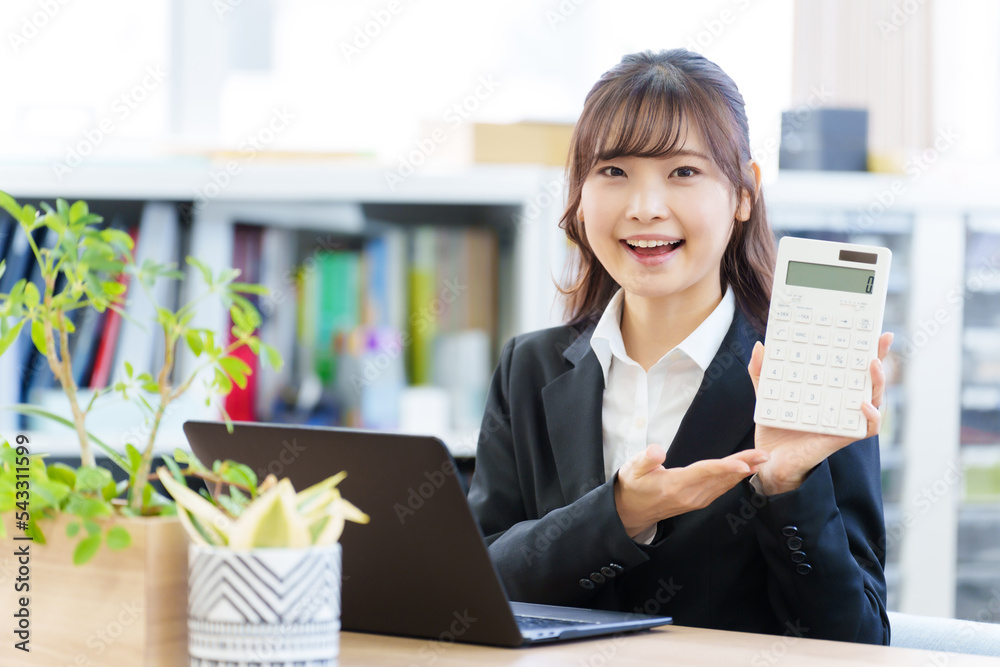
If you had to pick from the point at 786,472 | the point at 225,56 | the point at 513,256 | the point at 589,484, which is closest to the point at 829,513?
the point at 786,472

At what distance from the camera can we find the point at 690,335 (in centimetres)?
135

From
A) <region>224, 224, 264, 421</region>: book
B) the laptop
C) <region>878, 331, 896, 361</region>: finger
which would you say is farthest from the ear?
<region>224, 224, 264, 421</region>: book

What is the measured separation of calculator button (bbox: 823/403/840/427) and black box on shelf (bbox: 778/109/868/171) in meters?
1.72

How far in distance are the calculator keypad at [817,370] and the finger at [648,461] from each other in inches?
4.8

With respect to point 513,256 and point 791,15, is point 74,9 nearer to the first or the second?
point 513,256

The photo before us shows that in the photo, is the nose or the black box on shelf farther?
the black box on shelf

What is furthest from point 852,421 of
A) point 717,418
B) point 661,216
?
point 661,216

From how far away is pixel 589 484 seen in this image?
1318 millimetres

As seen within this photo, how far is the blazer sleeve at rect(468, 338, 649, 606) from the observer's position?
→ 3.54ft

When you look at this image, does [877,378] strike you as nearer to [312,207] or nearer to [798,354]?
[798,354]

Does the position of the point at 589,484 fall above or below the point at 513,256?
below

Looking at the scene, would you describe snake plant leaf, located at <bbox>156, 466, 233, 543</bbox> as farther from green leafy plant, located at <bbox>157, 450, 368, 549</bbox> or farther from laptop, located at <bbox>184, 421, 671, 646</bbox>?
laptop, located at <bbox>184, 421, 671, 646</bbox>

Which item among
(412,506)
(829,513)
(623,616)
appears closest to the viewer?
(412,506)

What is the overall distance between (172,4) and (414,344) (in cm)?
111
